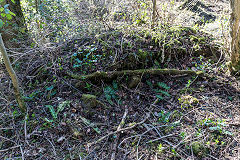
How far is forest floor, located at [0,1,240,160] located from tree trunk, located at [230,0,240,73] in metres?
0.26

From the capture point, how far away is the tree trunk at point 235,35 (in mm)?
4118

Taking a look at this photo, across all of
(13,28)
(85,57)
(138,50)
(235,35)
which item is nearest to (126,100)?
(138,50)

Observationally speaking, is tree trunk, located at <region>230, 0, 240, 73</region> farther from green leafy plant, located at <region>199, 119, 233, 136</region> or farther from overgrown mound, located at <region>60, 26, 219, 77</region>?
green leafy plant, located at <region>199, 119, 233, 136</region>

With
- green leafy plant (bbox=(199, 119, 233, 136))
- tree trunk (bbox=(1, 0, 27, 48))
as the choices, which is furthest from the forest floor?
tree trunk (bbox=(1, 0, 27, 48))

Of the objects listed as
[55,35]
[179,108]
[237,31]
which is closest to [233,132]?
[179,108]

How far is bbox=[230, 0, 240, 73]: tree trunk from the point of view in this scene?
4.12 metres

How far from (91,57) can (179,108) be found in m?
2.60

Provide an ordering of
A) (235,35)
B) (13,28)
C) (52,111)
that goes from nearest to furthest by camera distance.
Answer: (52,111) < (235,35) < (13,28)

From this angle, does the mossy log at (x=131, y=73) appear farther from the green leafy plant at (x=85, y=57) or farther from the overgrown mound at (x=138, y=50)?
the green leafy plant at (x=85, y=57)

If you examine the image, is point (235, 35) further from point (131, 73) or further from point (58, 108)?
point (58, 108)

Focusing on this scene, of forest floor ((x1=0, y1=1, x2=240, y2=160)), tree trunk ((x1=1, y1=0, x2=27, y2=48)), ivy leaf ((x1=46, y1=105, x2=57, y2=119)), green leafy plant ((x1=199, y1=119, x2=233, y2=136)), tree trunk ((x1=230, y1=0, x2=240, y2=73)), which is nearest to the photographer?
forest floor ((x1=0, y1=1, x2=240, y2=160))

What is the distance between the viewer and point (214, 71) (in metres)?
4.62

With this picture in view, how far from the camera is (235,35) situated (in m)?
4.30

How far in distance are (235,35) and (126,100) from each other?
130 inches
